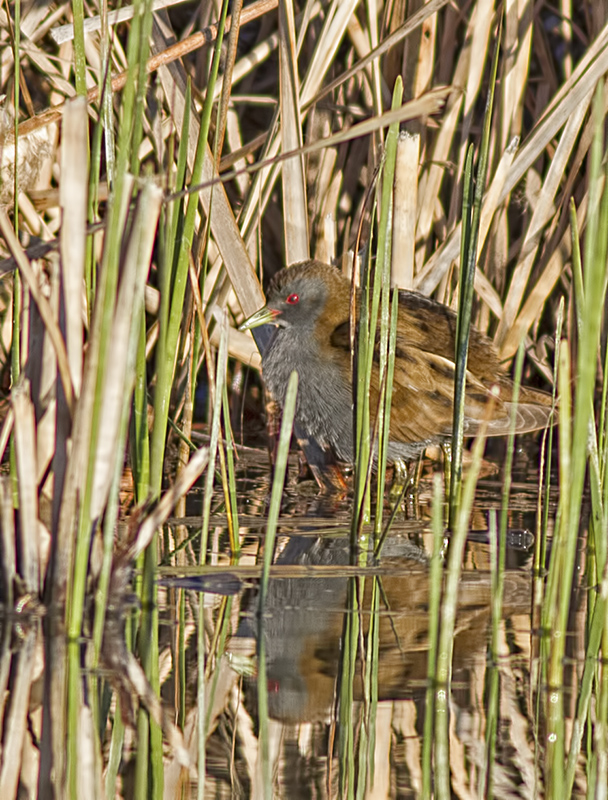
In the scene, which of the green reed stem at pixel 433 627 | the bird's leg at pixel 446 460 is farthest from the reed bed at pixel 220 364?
the bird's leg at pixel 446 460

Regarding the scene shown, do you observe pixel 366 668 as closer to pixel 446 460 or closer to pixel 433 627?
pixel 433 627

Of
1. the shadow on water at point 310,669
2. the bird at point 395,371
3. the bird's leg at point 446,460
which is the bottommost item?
the shadow on water at point 310,669

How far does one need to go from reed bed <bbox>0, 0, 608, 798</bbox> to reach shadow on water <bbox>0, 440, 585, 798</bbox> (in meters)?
0.01

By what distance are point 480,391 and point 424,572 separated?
93 cm

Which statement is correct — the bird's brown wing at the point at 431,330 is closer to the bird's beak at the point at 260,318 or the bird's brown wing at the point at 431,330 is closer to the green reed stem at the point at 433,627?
the bird's beak at the point at 260,318

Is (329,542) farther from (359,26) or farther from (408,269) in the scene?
(359,26)

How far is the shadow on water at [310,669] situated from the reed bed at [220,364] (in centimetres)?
1

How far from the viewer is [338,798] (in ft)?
5.68

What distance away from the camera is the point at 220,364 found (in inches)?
101

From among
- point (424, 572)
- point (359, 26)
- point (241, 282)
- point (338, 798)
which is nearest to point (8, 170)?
point (241, 282)

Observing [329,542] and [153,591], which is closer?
[153,591]

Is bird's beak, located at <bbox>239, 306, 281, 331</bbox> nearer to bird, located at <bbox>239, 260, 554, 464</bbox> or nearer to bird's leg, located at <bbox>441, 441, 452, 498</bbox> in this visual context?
bird, located at <bbox>239, 260, 554, 464</bbox>

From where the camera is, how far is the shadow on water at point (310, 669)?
71.7 inches

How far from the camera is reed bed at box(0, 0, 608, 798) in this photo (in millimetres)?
1922
